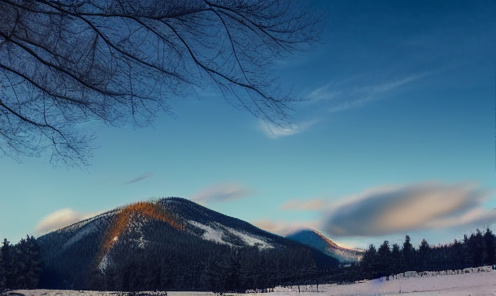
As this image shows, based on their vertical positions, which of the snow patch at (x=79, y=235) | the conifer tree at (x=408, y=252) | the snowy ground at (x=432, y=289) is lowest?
the snowy ground at (x=432, y=289)

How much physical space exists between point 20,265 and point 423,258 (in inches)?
2549

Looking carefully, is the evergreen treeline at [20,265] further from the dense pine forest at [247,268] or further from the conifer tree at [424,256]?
the conifer tree at [424,256]

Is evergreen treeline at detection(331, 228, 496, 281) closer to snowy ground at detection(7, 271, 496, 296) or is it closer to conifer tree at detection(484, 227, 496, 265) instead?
conifer tree at detection(484, 227, 496, 265)

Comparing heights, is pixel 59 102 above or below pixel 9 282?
above

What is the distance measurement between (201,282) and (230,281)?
15.2 metres

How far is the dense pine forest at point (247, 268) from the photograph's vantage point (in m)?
54.9

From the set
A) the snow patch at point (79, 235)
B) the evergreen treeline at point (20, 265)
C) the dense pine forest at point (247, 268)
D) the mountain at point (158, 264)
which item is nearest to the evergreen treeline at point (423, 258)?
the dense pine forest at point (247, 268)

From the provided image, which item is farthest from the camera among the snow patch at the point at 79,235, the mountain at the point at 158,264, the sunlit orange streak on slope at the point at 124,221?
the sunlit orange streak on slope at the point at 124,221

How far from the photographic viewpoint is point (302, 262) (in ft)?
283

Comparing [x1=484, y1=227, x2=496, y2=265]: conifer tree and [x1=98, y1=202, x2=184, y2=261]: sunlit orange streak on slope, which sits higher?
[x1=98, y1=202, x2=184, y2=261]: sunlit orange streak on slope

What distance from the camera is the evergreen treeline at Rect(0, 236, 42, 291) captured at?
62513 millimetres

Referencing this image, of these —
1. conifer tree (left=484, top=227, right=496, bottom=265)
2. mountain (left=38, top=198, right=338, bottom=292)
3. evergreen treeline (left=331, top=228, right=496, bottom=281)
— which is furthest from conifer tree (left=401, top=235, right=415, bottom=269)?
mountain (left=38, top=198, right=338, bottom=292)

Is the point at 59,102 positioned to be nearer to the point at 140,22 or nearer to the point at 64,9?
the point at 64,9

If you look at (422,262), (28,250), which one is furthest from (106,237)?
(422,262)
